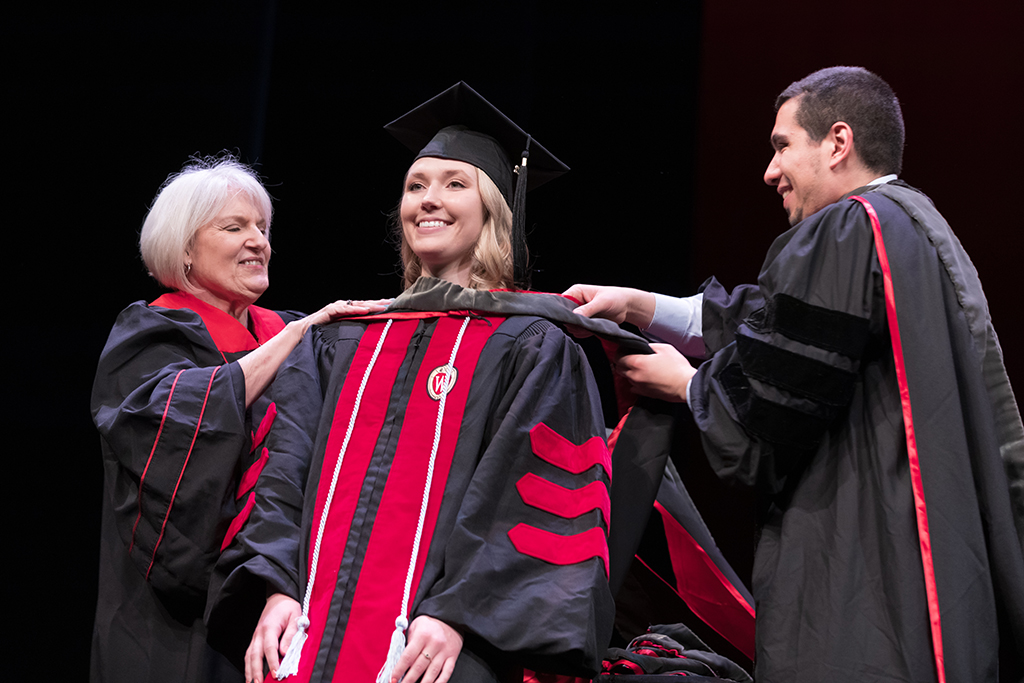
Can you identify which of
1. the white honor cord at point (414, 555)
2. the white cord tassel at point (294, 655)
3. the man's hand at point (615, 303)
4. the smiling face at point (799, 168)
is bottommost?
the white cord tassel at point (294, 655)

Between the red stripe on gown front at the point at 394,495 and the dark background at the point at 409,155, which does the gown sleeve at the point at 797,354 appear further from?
the dark background at the point at 409,155

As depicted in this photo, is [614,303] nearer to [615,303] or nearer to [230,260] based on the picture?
[615,303]

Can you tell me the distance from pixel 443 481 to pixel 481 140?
967mm

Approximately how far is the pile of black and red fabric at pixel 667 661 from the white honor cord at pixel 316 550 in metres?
0.84

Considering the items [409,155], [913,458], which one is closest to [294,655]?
[913,458]

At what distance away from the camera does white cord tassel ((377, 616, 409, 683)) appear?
5.41ft

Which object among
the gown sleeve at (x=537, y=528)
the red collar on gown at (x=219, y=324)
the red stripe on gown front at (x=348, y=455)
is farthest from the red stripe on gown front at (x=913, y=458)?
the red collar on gown at (x=219, y=324)

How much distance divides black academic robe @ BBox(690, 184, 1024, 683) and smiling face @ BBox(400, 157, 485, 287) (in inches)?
28.3

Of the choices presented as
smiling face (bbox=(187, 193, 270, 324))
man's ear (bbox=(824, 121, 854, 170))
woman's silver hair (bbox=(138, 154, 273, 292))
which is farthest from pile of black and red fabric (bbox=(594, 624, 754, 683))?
woman's silver hair (bbox=(138, 154, 273, 292))

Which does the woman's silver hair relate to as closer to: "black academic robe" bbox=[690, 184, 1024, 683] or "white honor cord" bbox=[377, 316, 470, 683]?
"white honor cord" bbox=[377, 316, 470, 683]

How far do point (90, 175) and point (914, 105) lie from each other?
11.1 feet

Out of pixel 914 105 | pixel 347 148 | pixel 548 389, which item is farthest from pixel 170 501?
pixel 914 105

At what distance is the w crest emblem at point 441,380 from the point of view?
2.00 m

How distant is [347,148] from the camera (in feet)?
13.5
